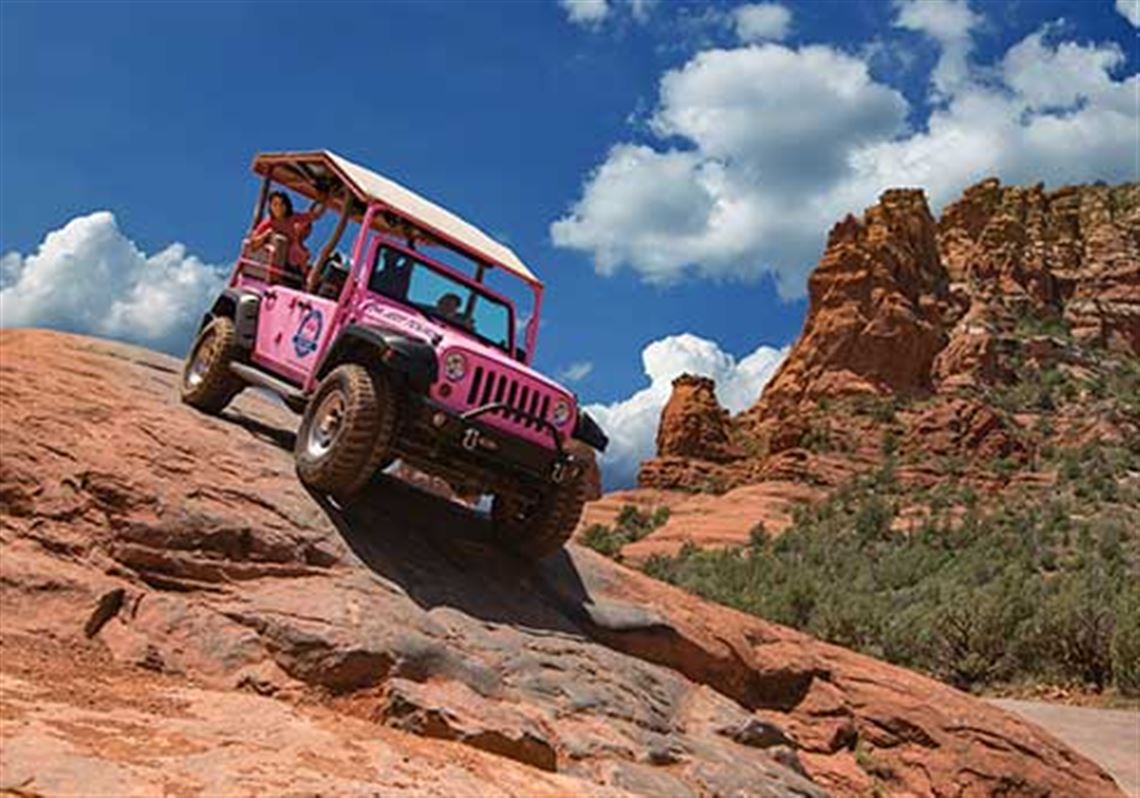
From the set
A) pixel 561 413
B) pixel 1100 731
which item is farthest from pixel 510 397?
pixel 1100 731

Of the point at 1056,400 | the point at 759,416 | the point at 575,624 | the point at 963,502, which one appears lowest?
the point at 575,624

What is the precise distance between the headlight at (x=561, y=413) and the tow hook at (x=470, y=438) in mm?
812

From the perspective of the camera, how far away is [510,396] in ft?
26.3

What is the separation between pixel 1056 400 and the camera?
245 feet

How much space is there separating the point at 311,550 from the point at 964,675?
2108cm

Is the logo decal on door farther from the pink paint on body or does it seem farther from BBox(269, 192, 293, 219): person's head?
BBox(269, 192, 293, 219): person's head

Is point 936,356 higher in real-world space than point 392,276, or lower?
higher

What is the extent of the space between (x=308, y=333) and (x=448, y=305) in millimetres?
1240

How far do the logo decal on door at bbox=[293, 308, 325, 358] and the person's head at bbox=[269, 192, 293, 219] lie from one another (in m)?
1.84

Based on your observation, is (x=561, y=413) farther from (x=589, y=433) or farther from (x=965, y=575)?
(x=965, y=575)

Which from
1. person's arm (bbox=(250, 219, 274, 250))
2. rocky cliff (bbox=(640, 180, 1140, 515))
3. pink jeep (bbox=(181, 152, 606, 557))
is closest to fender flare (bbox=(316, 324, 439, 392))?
pink jeep (bbox=(181, 152, 606, 557))

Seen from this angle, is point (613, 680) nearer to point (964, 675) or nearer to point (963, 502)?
point (964, 675)

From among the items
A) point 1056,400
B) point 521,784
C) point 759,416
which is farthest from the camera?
point 759,416

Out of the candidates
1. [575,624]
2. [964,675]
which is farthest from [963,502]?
[575,624]
